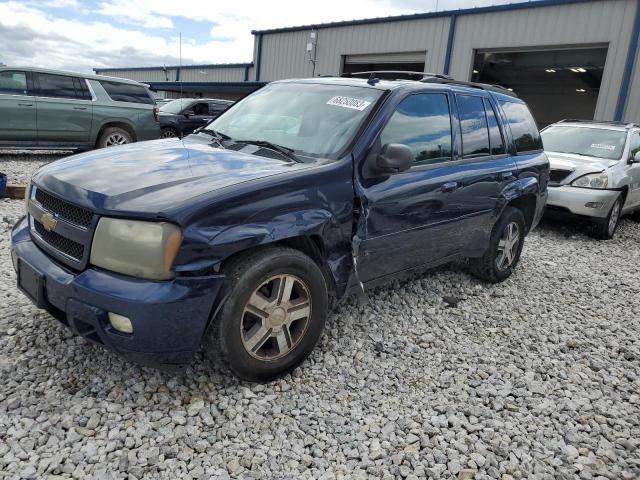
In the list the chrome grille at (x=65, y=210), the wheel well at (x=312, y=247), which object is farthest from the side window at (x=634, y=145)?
the chrome grille at (x=65, y=210)

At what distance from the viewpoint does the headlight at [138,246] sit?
2.31 metres

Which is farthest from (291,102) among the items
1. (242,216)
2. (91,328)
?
(91,328)

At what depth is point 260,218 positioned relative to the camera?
2570mm

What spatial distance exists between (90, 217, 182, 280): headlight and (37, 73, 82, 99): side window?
874 cm

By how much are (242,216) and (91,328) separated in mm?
902

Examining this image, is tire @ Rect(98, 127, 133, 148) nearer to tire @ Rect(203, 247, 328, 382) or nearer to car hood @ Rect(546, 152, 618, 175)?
car hood @ Rect(546, 152, 618, 175)

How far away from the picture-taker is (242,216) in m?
2.50

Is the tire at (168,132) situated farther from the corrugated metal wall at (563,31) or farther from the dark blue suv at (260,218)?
the dark blue suv at (260,218)

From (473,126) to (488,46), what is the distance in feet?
41.2

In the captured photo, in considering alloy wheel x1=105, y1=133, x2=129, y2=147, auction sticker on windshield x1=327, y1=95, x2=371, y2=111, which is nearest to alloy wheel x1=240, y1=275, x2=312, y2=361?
auction sticker on windshield x1=327, y1=95, x2=371, y2=111

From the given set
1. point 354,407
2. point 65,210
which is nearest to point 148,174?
point 65,210

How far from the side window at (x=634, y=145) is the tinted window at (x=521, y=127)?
12.7 ft

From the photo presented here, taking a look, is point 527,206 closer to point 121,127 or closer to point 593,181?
point 593,181

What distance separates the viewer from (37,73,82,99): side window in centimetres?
952
